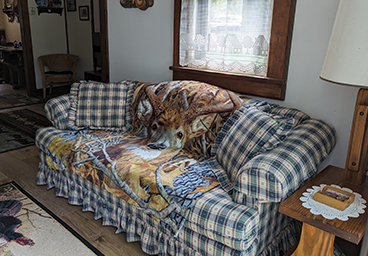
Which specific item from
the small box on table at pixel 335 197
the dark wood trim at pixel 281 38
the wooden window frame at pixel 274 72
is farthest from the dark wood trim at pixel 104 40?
the small box on table at pixel 335 197

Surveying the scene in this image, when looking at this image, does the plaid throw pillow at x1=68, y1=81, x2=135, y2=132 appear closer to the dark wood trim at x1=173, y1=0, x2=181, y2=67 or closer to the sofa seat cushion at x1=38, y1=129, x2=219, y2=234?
the sofa seat cushion at x1=38, y1=129, x2=219, y2=234

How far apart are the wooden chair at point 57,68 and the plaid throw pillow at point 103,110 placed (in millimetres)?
3234

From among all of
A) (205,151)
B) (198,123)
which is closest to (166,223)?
(205,151)

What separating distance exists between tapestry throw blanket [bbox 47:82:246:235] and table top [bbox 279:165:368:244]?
1.48 feet

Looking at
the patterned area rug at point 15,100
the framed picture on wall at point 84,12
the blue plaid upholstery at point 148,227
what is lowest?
the patterned area rug at point 15,100

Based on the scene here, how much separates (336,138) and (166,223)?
46.6 inches

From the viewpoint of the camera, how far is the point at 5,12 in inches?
286

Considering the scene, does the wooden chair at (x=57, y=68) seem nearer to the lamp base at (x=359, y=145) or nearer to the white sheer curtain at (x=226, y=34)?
the white sheer curtain at (x=226, y=34)

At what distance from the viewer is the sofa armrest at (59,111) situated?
2656 mm

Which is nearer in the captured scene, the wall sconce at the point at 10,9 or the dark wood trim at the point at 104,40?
the dark wood trim at the point at 104,40

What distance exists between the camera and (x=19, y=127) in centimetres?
421

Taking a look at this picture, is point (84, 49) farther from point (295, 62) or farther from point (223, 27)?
point (295, 62)

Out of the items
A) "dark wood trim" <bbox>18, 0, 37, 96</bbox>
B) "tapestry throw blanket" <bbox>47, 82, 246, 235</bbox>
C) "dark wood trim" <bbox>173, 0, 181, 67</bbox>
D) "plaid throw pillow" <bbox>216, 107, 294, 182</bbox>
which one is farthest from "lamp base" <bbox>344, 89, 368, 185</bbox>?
"dark wood trim" <bbox>18, 0, 37, 96</bbox>

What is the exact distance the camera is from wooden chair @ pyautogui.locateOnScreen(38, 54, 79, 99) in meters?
5.59
